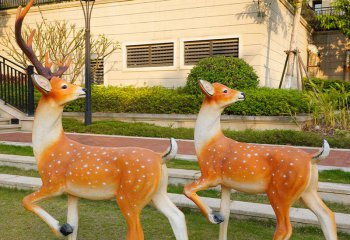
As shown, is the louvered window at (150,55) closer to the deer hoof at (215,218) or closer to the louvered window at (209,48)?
the louvered window at (209,48)

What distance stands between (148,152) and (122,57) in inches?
517

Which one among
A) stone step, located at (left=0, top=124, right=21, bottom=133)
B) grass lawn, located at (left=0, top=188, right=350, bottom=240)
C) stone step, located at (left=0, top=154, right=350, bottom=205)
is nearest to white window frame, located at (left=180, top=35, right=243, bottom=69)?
stone step, located at (left=0, top=124, right=21, bottom=133)

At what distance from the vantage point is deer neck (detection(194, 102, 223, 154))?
3275 mm

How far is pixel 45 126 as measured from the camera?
9.96 feet

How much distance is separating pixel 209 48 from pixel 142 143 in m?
6.43

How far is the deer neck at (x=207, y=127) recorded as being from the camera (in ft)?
10.7

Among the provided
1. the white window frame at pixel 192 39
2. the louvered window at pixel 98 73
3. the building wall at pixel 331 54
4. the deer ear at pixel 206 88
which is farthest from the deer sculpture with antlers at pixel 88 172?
the building wall at pixel 331 54

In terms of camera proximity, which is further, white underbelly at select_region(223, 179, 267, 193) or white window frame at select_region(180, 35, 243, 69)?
white window frame at select_region(180, 35, 243, 69)

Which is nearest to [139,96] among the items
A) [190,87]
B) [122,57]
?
[190,87]

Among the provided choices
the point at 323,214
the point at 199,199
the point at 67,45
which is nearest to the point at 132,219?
the point at 199,199

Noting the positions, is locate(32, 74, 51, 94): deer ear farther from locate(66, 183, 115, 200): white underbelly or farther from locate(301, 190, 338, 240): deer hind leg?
locate(301, 190, 338, 240): deer hind leg

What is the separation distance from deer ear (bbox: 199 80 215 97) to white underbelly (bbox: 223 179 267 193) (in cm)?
79

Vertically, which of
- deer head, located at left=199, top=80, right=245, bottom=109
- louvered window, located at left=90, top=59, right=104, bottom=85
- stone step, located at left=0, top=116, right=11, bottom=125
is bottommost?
stone step, located at left=0, top=116, right=11, bottom=125

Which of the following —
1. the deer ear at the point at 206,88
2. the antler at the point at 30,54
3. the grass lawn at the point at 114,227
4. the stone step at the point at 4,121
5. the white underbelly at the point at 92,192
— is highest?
the antler at the point at 30,54
